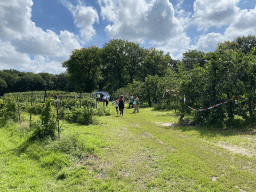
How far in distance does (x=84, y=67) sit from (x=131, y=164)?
132ft

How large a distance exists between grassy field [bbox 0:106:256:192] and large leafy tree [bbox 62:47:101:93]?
36777 mm

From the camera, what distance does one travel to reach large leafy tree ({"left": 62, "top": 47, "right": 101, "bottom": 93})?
138ft

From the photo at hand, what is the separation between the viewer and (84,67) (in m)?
42.1

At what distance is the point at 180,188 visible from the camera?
3.50 meters

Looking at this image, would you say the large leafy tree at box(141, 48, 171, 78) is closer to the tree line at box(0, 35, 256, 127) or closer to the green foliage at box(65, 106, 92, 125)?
the tree line at box(0, 35, 256, 127)

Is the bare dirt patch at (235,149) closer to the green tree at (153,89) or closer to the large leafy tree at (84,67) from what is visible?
the green tree at (153,89)

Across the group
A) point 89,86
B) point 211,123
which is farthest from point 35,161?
point 89,86

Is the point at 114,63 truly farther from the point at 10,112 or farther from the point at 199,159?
the point at 199,159

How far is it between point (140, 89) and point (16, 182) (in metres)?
19.7

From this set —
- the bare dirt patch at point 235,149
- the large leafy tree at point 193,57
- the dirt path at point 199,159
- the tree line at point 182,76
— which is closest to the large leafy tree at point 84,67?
the tree line at point 182,76

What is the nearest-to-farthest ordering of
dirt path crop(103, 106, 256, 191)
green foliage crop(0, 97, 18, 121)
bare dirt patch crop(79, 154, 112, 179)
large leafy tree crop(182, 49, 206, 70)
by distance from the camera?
dirt path crop(103, 106, 256, 191) < bare dirt patch crop(79, 154, 112, 179) < green foliage crop(0, 97, 18, 121) < large leafy tree crop(182, 49, 206, 70)

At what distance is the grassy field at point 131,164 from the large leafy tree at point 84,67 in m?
36.8

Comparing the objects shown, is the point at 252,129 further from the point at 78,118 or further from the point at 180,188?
the point at 78,118

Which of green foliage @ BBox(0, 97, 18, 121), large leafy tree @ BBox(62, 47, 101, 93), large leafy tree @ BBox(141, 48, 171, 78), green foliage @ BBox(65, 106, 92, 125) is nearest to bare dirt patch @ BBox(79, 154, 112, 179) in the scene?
green foliage @ BBox(65, 106, 92, 125)
